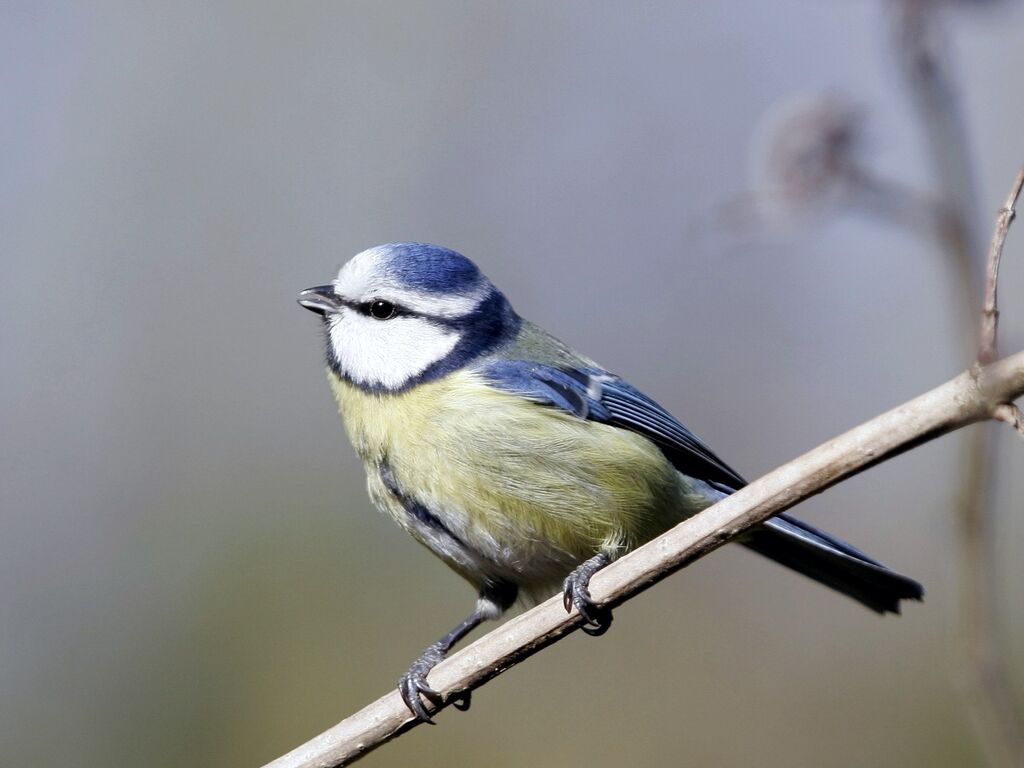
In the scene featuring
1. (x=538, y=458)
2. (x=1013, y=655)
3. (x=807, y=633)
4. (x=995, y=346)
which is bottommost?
(x=807, y=633)

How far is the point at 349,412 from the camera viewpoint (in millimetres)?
2434

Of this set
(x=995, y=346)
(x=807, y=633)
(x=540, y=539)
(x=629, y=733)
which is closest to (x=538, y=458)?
(x=540, y=539)

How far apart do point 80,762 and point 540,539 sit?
2.52 meters

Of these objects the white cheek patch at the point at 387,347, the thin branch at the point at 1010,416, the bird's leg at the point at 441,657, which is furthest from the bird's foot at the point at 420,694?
the thin branch at the point at 1010,416

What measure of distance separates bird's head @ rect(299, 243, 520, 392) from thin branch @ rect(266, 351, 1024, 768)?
0.68 metres

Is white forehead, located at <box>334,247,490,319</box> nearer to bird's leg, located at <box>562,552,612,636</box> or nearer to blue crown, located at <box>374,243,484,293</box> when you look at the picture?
blue crown, located at <box>374,243,484,293</box>

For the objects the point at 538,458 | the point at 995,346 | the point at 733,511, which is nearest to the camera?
the point at 995,346

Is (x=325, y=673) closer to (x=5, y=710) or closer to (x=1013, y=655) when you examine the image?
(x=5, y=710)

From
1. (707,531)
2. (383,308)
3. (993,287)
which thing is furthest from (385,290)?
(993,287)

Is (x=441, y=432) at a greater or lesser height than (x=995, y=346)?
lesser

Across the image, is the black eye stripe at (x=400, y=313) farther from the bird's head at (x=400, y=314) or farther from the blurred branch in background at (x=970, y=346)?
the blurred branch in background at (x=970, y=346)

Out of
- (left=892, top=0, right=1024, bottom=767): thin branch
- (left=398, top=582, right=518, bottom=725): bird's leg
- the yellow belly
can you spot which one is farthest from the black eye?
(left=892, top=0, right=1024, bottom=767): thin branch

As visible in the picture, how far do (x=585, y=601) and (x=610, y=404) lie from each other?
614mm

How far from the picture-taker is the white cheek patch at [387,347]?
7.83 ft
